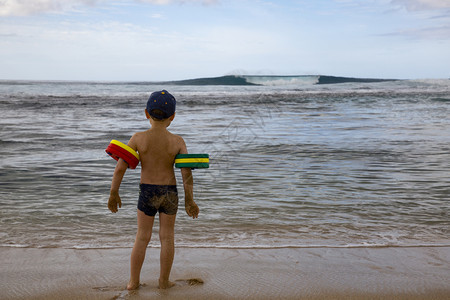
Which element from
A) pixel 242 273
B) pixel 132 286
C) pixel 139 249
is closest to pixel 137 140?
pixel 139 249

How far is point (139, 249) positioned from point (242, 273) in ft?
2.82

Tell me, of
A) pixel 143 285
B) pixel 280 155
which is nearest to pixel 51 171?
pixel 280 155

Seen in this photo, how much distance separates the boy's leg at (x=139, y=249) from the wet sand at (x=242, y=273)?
9 centimetres

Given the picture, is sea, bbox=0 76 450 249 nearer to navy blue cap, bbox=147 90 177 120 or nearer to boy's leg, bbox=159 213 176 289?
boy's leg, bbox=159 213 176 289

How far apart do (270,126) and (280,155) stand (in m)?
5.66

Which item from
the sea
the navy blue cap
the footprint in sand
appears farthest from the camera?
the sea

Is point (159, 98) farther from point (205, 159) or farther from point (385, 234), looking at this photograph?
point (385, 234)

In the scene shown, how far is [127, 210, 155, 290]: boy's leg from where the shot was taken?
Answer: 308 centimetres

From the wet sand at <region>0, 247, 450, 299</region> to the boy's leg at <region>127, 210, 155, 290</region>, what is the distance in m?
0.09

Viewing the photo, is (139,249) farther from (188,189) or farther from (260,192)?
(260,192)

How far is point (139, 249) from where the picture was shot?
3072 mm

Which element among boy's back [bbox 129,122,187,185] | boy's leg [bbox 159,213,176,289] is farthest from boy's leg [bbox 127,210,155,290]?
boy's back [bbox 129,122,187,185]

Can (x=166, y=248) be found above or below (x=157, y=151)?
below

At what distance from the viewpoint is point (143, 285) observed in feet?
10.5
